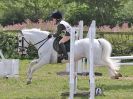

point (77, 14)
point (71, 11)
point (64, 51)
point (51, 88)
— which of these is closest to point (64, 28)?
point (64, 51)

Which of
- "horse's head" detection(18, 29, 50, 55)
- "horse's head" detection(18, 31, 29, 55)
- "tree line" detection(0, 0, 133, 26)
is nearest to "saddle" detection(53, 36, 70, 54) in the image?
"horse's head" detection(18, 29, 50, 55)

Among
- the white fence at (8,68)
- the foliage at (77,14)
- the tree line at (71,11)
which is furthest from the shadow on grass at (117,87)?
the foliage at (77,14)

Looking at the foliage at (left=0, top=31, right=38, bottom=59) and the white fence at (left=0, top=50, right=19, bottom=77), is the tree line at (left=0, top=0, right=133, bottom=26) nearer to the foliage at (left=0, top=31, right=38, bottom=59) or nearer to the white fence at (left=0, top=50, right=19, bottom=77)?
the foliage at (left=0, top=31, right=38, bottom=59)

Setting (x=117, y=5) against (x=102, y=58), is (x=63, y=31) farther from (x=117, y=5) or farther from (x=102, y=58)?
(x=117, y=5)

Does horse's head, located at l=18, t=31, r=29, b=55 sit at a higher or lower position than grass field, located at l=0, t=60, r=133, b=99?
higher

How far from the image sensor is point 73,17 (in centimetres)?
5328

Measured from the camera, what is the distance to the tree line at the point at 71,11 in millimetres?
52281

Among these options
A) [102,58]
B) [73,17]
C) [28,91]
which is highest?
[73,17]

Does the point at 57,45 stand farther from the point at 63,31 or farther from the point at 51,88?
the point at 51,88

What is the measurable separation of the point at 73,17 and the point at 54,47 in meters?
37.9

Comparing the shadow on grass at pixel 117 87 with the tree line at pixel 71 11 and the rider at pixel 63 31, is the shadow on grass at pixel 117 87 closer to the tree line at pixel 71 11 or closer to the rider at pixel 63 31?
the rider at pixel 63 31

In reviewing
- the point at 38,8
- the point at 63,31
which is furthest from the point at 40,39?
the point at 38,8

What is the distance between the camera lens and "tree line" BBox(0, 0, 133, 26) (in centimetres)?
5228

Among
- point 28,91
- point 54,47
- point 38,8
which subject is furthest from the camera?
point 38,8
